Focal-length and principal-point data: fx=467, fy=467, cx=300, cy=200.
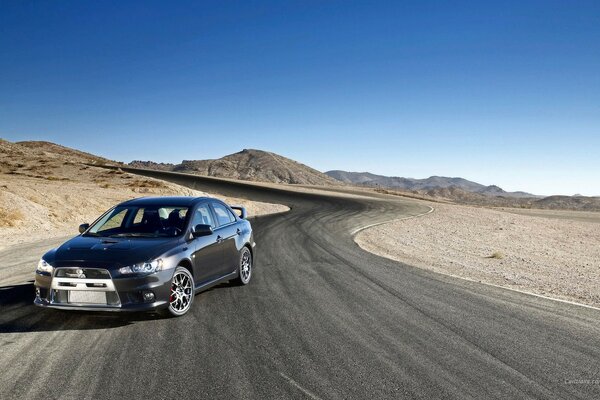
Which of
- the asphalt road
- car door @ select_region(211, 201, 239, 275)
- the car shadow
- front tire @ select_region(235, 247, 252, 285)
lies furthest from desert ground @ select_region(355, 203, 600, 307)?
the car shadow

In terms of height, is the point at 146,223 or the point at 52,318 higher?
the point at 146,223

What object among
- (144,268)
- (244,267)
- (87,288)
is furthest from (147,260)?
(244,267)

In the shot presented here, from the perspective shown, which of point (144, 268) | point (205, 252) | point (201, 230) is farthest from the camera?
point (205, 252)

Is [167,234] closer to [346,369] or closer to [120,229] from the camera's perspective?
[120,229]

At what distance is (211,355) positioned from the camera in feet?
16.9

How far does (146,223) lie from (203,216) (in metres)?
0.93

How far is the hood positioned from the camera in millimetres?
5984

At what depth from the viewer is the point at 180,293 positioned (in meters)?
6.71

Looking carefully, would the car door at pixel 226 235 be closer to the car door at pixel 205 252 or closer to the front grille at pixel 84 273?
the car door at pixel 205 252

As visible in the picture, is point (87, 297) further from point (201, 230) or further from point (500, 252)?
point (500, 252)

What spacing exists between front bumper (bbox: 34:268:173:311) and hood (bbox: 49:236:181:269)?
0.45 ft

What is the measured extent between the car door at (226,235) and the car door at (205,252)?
0.38 feet

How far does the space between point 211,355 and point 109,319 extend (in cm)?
212

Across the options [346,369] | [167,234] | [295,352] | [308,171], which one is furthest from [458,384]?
[308,171]
